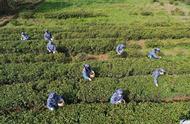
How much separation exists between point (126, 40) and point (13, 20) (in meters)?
12.9

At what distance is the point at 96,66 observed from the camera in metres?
30.0

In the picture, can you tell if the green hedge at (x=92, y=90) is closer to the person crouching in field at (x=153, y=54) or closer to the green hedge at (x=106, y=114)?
the green hedge at (x=106, y=114)

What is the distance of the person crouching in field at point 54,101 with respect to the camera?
23688mm

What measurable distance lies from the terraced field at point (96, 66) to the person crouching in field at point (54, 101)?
54cm

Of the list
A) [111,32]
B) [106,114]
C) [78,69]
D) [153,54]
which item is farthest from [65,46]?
[106,114]

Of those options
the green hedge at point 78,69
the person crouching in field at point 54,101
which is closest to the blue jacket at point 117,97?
the person crouching in field at point 54,101

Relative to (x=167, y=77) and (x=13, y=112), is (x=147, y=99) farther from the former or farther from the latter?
(x=13, y=112)

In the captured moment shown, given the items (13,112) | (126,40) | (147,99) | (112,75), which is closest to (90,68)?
(112,75)

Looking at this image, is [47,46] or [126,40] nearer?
[47,46]

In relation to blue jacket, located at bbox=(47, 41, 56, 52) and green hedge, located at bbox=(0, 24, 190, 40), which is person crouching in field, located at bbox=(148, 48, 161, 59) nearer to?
green hedge, located at bbox=(0, 24, 190, 40)

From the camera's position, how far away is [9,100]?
2525 cm

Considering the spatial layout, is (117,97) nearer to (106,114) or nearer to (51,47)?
(106,114)

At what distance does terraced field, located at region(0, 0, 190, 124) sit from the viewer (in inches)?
915

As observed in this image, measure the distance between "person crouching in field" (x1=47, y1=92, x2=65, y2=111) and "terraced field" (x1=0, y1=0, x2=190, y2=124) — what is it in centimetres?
54
